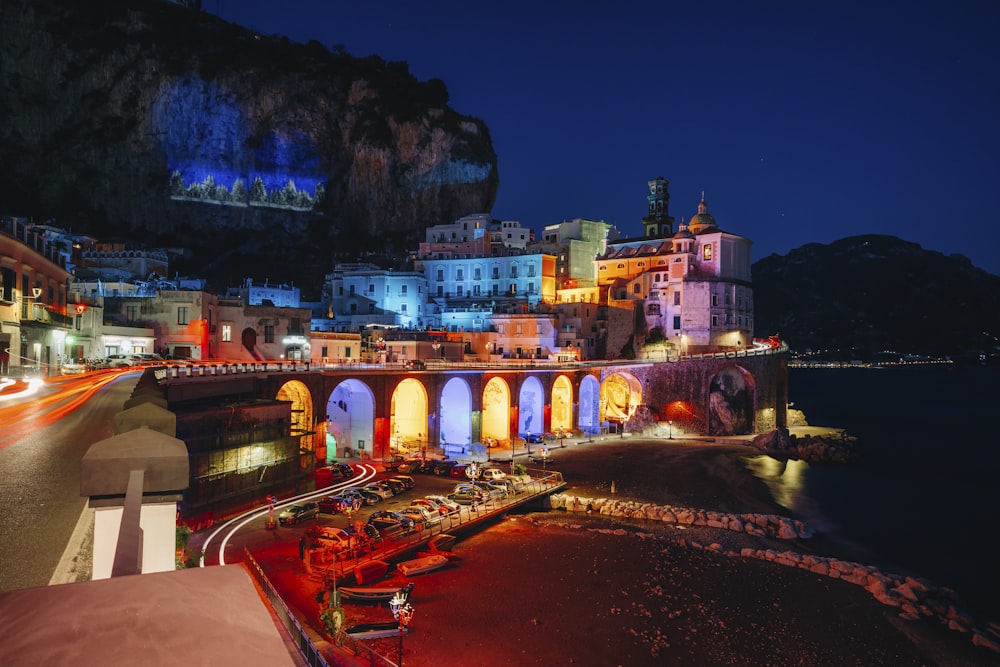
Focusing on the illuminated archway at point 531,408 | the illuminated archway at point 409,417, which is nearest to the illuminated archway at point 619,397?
the illuminated archway at point 531,408

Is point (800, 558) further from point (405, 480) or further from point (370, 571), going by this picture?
point (405, 480)

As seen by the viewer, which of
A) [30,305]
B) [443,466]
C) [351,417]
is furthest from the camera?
[351,417]

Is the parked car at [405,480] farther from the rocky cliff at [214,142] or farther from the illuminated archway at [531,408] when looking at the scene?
the rocky cliff at [214,142]

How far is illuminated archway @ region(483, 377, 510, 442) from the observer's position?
167 ft

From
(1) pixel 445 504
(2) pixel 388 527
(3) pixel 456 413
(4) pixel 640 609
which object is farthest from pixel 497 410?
(4) pixel 640 609

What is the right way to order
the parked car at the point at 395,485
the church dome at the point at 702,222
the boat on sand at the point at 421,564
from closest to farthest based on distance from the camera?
the boat on sand at the point at 421,564 < the parked car at the point at 395,485 < the church dome at the point at 702,222

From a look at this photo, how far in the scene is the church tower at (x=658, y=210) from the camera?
294ft

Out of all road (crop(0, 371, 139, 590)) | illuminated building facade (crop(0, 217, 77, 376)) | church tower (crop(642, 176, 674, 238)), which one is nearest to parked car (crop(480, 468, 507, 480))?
illuminated building facade (crop(0, 217, 77, 376))

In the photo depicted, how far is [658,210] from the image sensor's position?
303 feet

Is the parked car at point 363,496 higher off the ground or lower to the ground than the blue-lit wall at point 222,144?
lower

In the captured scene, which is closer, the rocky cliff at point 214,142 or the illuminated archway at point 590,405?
the illuminated archway at point 590,405

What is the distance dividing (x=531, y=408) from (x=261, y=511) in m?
31.6

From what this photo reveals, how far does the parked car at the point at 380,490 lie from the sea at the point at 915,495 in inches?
922

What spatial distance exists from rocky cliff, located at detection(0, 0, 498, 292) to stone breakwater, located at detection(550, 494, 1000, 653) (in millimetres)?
61702
